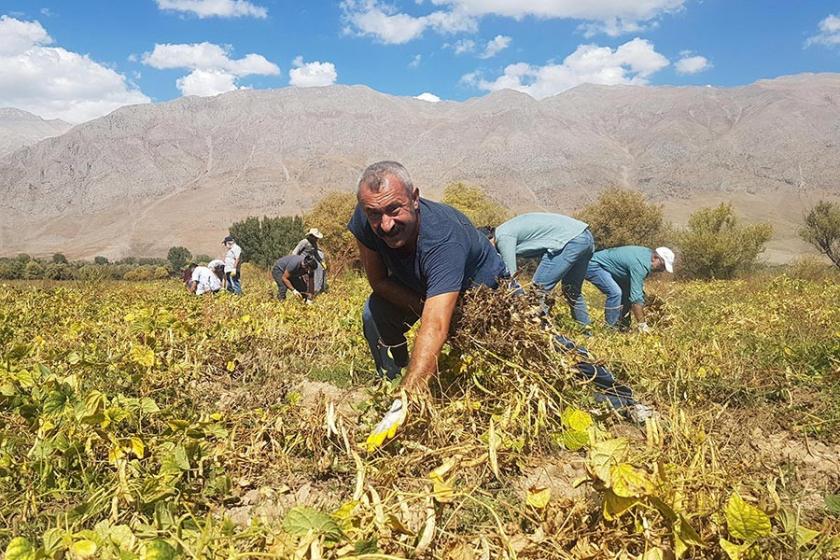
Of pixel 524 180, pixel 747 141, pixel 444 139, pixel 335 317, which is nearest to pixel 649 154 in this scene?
pixel 747 141

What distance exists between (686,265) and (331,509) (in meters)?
27.9

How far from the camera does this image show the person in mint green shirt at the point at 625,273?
624 cm

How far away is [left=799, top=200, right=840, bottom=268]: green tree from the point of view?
1066 inches

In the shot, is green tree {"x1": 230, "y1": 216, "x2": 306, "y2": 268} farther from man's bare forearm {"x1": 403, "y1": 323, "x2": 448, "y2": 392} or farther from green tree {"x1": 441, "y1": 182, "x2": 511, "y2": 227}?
man's bare forearm {"x1": 403, "y1": 323, "x2": 448, "y2": 392}

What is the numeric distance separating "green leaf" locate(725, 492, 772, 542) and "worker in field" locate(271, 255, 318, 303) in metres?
8.27

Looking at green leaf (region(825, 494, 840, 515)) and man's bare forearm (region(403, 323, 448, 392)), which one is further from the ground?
man's bare forearm (region(403, 323, 448, 392))

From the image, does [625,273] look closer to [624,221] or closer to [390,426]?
[390,426]

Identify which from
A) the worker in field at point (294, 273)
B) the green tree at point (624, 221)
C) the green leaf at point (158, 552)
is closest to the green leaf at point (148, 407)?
the green leaf at point (158, 552)

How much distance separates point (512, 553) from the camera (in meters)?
1.41

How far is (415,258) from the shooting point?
2.73 metres

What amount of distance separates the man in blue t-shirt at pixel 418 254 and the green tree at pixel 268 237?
122 feet

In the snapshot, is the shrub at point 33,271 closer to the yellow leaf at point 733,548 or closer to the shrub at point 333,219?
the shrub at point 333,219

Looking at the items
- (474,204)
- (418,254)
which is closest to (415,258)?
(418,254)

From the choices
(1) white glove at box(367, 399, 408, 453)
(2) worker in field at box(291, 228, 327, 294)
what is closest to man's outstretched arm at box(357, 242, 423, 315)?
(1) white glove at box(367, 399, 408, 453)
